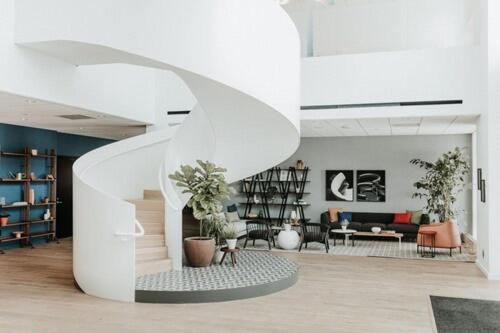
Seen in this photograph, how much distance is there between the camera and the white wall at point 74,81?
6.69 m

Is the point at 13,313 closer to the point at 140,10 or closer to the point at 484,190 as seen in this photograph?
the point at 140,10

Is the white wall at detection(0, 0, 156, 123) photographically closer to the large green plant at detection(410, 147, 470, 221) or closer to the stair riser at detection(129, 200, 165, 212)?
the stair riser at detection(129, 200, 165, 212)

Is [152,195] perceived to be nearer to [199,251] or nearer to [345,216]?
[199,251]

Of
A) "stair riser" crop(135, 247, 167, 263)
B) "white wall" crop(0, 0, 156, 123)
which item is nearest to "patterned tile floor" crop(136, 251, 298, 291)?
"stair riser" crop(135, 247, 167, 263)

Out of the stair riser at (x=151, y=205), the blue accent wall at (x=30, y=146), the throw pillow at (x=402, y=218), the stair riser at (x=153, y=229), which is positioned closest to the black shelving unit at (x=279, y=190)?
the throw pillow at (x=402, y=218)

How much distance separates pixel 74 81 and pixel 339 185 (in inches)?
333

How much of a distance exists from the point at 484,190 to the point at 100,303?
21.2 ft

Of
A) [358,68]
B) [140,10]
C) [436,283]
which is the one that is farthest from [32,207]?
[436,283]

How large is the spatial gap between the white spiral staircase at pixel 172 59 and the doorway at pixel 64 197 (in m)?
5.47

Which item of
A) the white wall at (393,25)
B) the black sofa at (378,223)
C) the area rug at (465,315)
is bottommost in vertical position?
the area rug at (465,315)

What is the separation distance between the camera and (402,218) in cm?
1312

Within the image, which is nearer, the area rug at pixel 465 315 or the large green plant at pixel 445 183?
the area rug at pixel 465 315

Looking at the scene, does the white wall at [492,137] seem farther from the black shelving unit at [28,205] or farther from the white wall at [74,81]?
the black shelving unit at [28,205]

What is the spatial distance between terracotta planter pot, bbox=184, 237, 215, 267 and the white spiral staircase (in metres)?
0.18
